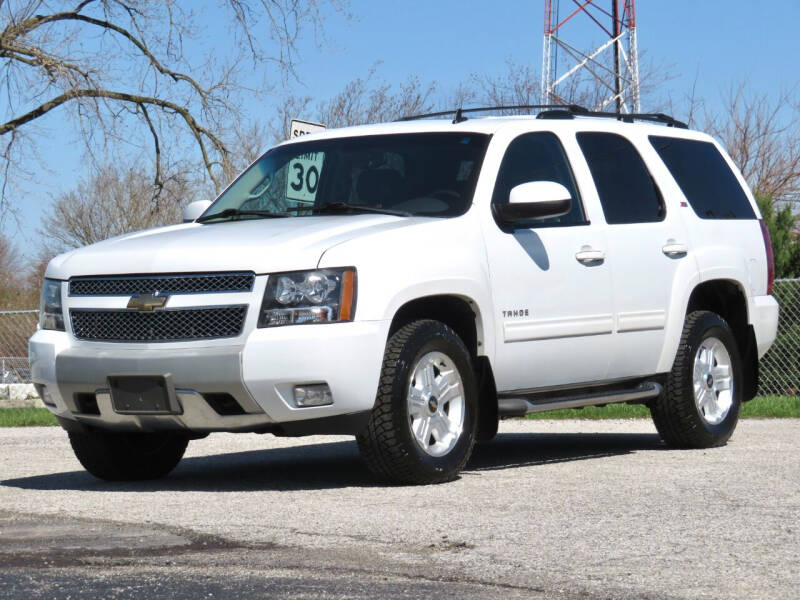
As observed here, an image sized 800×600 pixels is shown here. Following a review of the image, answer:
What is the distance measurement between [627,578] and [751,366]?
5.57 meters

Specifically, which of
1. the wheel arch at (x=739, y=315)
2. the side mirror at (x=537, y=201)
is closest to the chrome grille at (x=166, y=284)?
the side mirror at (x=537, y=201)

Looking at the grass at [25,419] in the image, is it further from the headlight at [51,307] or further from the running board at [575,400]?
the running board at [575,400]

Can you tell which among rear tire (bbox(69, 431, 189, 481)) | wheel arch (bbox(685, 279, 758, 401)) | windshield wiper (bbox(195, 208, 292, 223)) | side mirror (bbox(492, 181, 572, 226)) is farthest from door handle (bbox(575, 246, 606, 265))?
rear tire (bbox(69, 431, 189, 481))

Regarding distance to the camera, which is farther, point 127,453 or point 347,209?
point 127,453

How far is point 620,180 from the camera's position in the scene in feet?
30.7

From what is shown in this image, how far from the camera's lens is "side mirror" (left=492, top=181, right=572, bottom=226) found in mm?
8070

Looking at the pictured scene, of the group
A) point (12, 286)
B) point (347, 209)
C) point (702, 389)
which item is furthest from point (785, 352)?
point (12, 286)

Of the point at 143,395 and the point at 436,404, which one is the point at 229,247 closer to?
the point at 143,395

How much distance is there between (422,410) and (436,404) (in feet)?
0.36

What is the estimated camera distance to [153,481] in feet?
28.4

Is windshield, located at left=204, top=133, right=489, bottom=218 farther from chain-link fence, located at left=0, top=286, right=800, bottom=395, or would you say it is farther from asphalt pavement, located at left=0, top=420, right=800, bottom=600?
chain-link fence, located at left=0, top=286, right=800, bottom=395

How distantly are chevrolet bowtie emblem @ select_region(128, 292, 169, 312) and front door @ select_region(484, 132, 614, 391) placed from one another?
Result: 1.89 metres

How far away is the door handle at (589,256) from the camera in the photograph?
8.68m

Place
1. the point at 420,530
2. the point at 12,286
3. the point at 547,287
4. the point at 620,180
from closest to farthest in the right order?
the point at 420,530, the point at 547,287, the point at 620,180, the point at 12,286
